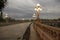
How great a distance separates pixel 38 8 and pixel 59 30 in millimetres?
30679

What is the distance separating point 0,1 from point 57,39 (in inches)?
413

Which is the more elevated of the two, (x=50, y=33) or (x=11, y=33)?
(x=50, y=33)

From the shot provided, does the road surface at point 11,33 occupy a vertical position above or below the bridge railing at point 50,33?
below

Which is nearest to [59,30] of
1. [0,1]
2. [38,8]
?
[0,1]

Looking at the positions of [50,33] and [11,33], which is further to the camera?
[11,33]

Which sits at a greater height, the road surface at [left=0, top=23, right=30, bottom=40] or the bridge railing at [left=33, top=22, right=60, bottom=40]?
the bridge railing at [left=33, top=22, right=60, bottom=40]

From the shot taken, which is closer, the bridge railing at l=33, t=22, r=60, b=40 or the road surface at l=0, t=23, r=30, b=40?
the bridge railing at l=33, t=22, r=60, b=40

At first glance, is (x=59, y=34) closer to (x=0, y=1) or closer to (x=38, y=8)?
(x=0, y=1)

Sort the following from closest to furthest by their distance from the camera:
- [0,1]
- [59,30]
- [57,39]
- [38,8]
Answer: [59,30]
[57,39]
[0,1]
[38,8]

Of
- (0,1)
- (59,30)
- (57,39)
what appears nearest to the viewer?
(59,30)

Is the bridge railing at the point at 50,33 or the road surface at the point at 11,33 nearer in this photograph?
the bridge railing at the point at 50,33

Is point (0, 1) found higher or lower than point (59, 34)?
higher

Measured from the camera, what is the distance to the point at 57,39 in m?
7.61

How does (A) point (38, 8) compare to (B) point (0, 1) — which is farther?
(A) point (38, 8)
